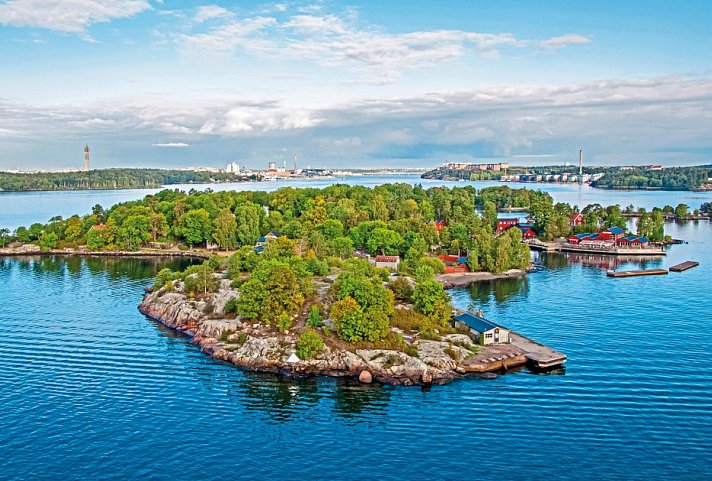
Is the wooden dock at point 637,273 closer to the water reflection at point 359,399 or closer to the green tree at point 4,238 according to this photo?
the water reflection at point 359,399

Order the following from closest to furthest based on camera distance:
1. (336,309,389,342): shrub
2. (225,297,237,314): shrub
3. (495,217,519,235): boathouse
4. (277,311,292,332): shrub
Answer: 1. (336,309,389,342): shrub
2. (277,311,292,332): shrub
3. (225,297,237,314): shrub
4. (495,217,519,235): boathouse

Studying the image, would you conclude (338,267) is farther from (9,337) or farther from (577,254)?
(577,254)

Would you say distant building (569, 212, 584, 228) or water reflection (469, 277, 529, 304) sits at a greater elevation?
distant building (569, 212, 584, 228)

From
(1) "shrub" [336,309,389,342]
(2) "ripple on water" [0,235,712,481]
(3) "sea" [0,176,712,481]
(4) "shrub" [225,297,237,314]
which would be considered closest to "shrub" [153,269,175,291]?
(3) "sea" [0,176,712,481]

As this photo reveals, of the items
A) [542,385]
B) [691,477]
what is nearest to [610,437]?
[691,477]

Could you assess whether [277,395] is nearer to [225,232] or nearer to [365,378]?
[365,378]

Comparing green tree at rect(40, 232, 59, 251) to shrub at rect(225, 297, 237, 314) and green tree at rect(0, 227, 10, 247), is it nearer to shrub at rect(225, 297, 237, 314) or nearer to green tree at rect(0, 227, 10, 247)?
green tree at rect(0, 227, 10, 247)
